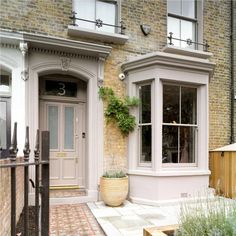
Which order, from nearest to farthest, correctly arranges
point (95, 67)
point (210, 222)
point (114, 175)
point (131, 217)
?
point (210, 222)
point (131, 217)
point (114, 175)
point (95, 67)

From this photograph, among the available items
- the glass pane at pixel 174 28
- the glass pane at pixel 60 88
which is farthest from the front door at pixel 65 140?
the glass pane at pixel 174 28

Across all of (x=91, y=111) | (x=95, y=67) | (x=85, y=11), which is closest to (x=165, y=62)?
(x=95, y=67)

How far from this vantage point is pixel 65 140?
7086 mm

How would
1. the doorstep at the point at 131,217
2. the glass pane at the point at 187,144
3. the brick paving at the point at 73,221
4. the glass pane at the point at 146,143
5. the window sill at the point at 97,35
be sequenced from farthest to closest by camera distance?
the glass pane at the point at 187,144
the glass pane at the point at 146,143
the window sill at the point at 97,35
the doorstep at the point at 131,217
the brick paving at the point at 73,221

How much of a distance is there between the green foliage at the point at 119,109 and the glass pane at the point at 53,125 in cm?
125

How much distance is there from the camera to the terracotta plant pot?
6.15 meters

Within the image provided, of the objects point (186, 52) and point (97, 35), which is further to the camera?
point (186, 52)

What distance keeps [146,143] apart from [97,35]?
9.50ft

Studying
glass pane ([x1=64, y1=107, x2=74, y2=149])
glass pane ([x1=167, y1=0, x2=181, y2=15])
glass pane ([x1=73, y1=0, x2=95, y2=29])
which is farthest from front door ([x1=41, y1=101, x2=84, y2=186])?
glass pane ([x1=167, y1=0, x2=181, y2=15])

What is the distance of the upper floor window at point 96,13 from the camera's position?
711cm

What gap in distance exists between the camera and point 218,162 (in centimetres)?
773

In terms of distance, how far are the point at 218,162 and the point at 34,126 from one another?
195 inches

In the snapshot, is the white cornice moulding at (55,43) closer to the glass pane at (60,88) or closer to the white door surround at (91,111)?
the white door surround at (91,111)

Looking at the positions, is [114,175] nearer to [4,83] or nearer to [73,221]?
[73,221]
